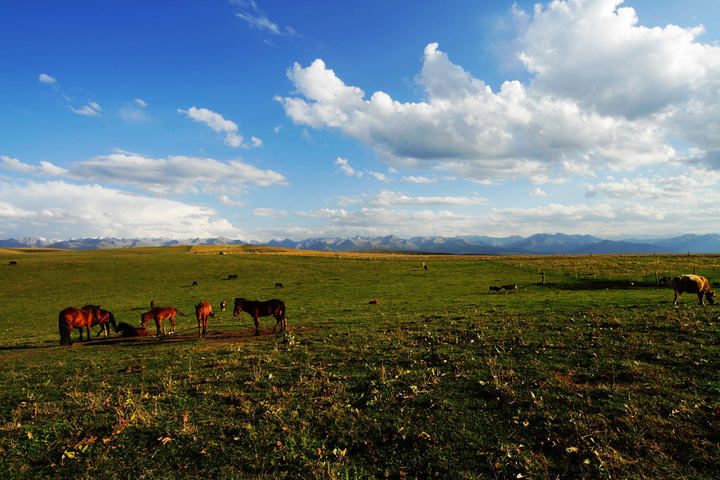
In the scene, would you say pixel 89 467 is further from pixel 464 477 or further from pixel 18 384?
pixel 18 384

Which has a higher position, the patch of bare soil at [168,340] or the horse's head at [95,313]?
the horse's head at [95,313]

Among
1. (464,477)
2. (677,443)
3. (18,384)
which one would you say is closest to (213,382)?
(18,384)

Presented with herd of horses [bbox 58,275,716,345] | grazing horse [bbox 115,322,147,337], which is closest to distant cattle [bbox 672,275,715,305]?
herd of horses [bbox 58,275,716,345]

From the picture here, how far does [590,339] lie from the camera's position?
44.6ft

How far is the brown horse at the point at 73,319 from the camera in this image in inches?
784

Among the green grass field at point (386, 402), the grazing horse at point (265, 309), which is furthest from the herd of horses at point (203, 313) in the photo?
the green grass field at point (386, 402)

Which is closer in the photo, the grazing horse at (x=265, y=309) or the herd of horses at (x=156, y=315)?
the herd of horses at (x=156, y=315)

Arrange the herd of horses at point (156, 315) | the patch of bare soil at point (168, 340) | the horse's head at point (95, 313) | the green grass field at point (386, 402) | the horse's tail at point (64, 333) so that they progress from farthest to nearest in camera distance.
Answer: the horse's head at point (95, 313) < the herd of horses at point (156, 315) < the horse's tail at point (64, 333) < the patch of bare soil at point (168, 340) < the green grass field at point (386, 402)

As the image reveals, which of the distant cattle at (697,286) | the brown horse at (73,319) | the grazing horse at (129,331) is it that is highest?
the distant cattle at (697,286)

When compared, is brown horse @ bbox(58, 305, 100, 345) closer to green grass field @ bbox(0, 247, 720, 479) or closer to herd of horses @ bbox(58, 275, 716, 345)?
herd of horses @ bbox(58, 275, 716, 345)

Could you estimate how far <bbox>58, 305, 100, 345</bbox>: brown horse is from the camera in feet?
65.3

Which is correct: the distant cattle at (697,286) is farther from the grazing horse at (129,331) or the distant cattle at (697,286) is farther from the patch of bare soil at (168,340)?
the grazing horse at (129,331)

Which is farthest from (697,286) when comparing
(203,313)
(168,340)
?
(168,340)

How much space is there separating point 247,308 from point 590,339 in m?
Answer: 19.8
